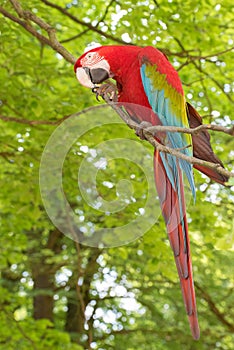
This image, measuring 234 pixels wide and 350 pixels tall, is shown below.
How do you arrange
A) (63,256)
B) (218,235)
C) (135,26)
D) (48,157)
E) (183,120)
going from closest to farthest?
(183,120) < (48,157) < (135,26) < (218,235) < (63,256)

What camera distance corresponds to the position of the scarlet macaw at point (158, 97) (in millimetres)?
1955

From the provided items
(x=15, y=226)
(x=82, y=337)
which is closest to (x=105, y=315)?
(x=82, y=337)

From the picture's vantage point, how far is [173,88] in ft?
7.28

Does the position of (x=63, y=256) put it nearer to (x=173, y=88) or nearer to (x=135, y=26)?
(x=135, y=26)

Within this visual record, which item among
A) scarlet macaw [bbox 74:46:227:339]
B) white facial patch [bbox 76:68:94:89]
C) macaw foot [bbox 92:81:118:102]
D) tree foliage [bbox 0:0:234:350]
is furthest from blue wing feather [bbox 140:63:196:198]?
tree foliage [bbox 0:0:234:350]

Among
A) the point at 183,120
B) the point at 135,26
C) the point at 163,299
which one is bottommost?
the point at 163,299

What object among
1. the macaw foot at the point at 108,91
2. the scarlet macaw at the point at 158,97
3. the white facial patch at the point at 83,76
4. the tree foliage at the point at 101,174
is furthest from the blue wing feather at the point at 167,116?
the tree foliage at the point at 101,174

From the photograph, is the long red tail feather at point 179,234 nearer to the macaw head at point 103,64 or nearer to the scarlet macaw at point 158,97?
the scarlet macaw at point 158,97

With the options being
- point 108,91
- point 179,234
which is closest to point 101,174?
point 108,91

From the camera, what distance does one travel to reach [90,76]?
206 centimetres

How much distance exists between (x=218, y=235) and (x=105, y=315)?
3618 millimetres

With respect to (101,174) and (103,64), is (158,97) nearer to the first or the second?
(103,64)

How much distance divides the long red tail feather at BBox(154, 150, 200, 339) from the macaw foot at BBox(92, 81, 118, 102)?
0.32 meters

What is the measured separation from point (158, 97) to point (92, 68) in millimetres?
292
